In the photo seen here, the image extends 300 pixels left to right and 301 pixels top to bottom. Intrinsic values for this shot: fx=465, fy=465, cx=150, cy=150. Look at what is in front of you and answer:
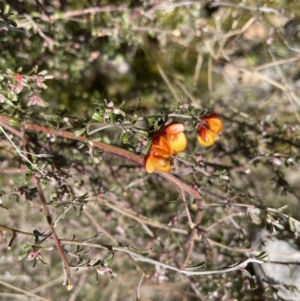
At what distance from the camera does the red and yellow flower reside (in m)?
1.10

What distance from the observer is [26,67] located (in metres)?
1.82

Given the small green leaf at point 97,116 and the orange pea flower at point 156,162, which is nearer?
the orange pea flower at point 156,162

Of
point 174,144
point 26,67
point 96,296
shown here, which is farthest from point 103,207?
point 174,144

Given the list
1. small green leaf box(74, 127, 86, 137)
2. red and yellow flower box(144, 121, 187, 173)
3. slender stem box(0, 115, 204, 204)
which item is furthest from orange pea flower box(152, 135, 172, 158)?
small green leaf box(74, 127, 86, 137)

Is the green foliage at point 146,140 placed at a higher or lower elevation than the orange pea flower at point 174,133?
lower

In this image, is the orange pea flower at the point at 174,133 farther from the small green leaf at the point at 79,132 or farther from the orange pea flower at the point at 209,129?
the small green leaf at the point at 79,132

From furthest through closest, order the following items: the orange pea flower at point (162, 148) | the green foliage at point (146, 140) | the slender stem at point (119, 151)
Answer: the green foliage at point (146, 140) → the slender stem at point (119, 151) → the orange pea flower at point (162, 148)

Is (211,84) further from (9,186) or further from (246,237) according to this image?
(9,186)

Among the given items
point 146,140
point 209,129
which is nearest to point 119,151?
point 146,140

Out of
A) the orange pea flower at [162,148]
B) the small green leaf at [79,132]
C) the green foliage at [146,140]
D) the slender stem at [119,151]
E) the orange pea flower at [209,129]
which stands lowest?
the green foliage at [146,140]

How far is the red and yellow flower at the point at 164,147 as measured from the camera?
1098 millimetres

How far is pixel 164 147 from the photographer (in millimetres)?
1104

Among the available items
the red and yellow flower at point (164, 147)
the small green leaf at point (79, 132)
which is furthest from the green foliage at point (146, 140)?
the red and yellow flower at point (164, 147)

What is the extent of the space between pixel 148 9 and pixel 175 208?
0.83 meters
